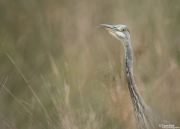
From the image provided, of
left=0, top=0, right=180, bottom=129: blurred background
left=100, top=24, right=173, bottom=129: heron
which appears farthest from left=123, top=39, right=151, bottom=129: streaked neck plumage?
left=0, top=0, right=180, bottom=129: blurred background

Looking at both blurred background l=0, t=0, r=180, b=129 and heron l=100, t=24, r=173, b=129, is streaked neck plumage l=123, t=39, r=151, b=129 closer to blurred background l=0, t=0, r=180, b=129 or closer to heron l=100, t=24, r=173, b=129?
heron l=100, t=24, r=173, b=129

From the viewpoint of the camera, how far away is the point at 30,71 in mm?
3328

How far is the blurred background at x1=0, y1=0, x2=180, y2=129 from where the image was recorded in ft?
9.19

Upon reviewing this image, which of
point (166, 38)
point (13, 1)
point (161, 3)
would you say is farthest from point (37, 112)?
point (161, 3)

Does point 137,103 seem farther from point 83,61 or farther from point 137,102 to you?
point 83,61

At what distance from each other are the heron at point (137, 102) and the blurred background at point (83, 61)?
142mm

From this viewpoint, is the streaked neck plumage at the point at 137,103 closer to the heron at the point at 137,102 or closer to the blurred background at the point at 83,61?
the heron at the point at 137,102

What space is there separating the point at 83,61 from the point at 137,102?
3.94 feet

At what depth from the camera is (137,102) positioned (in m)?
2.49

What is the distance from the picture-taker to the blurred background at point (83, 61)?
2.80m

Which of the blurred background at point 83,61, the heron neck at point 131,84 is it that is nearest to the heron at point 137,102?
the heron neck at point 131,84

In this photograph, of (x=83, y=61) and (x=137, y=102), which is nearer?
(x=137, y=102)

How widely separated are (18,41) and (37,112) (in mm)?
649

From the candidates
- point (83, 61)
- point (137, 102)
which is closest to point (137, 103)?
point (137, 102)
